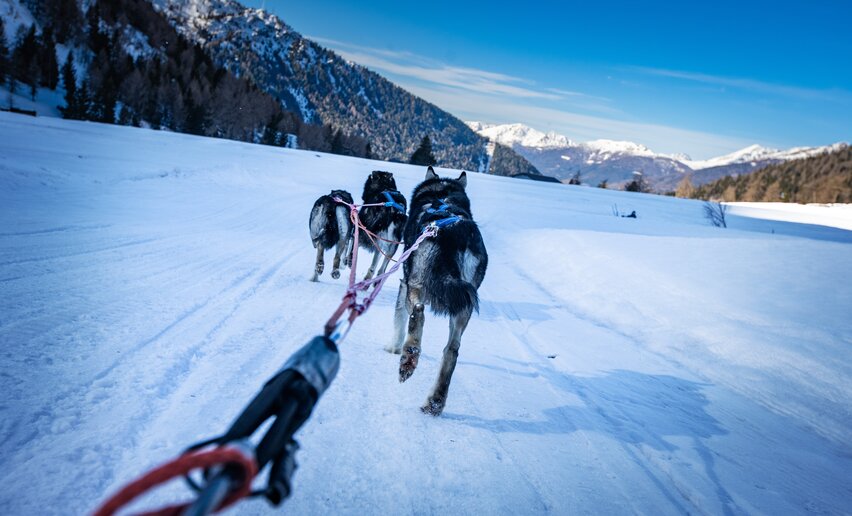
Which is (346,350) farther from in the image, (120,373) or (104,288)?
(104,288)

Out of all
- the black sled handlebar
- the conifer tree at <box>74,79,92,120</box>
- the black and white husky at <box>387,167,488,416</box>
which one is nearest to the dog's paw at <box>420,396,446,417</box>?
the black and white husky at <box>387,167,488,416</box>

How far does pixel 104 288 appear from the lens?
432 centimetres

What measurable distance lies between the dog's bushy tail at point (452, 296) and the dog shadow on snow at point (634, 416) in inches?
34.4

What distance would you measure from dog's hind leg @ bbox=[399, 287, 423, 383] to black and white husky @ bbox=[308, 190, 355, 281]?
11.7 feet

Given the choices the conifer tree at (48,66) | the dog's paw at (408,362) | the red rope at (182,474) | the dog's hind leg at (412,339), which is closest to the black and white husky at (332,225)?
the dog's hind leg at (412,339)

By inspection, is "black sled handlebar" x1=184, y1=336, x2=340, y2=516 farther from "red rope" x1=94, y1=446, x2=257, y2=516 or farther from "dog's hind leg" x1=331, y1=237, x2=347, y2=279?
"dog's hind leg" x1=331, y1=237, x2=347, y2=279

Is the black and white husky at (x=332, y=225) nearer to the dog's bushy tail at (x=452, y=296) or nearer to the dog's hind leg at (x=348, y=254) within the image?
the dog's hind leg at (x=348, y=254)

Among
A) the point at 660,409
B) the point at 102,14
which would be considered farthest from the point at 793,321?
the point at 102,14

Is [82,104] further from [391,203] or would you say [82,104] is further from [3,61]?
[391,203]

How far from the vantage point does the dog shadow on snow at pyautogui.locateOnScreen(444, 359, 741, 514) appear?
9.91ft

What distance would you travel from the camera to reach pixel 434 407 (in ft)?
10.0

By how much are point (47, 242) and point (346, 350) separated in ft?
15.5

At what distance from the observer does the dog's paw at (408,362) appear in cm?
282

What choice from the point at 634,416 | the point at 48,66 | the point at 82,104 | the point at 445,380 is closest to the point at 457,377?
the point at 445,380
